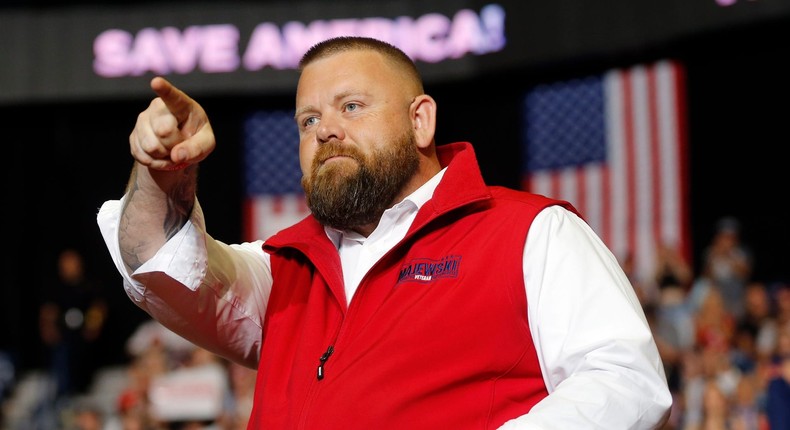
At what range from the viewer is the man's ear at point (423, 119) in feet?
8.34

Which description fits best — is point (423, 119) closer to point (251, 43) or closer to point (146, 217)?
point (146, 217)

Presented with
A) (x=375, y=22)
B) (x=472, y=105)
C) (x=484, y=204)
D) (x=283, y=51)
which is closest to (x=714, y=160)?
(x=472, y=105)

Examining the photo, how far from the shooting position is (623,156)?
1100 centimetres

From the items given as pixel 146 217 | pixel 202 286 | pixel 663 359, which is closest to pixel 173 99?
pixel 146 217

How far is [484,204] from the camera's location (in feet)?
7.66

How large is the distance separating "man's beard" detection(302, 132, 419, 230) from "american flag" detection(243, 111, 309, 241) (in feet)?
32.9

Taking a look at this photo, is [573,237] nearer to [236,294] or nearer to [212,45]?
[236,294]

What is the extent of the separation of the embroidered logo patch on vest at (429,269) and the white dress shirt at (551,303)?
0.39ft

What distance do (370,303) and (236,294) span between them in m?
0.36

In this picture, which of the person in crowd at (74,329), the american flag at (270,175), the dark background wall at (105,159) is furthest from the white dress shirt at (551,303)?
the american flag at (270,175)

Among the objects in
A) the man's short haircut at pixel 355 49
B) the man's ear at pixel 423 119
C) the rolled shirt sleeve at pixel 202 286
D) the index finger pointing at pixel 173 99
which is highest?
the man's short haircut at pixel 355 49

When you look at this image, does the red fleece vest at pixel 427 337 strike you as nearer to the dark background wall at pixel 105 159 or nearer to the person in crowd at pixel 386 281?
the person in crowd at pixel 386 281

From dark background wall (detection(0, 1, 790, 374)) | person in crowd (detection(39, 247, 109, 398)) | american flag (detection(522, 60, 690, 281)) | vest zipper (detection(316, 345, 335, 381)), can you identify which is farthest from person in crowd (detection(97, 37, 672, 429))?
dark background wall (detection(0, 1, 790, 374))

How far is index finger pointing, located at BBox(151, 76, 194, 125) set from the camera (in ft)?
6.55
